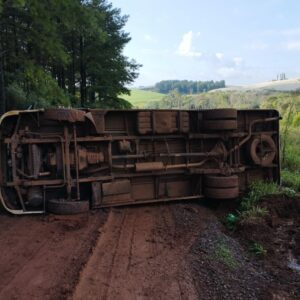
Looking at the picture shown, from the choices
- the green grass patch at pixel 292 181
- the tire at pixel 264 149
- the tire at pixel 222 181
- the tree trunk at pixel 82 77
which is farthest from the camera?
the tree trunk at pixel 82 77

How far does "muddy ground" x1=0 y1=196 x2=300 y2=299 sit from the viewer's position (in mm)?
3979

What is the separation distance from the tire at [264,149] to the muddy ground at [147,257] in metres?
1.72

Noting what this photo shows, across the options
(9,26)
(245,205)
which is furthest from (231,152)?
(9,26)

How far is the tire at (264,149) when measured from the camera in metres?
8.83

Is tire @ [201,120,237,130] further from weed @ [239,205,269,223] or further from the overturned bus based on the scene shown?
weed @ [239,205,269,223]

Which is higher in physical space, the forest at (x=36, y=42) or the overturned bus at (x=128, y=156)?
the forest at (x=36, y=42)

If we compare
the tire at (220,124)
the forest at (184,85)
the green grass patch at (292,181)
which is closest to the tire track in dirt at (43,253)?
the tire at (220,124)

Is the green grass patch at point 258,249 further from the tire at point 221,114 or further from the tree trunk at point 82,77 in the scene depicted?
the tree trunk at point 82,77

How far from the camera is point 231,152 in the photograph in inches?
342

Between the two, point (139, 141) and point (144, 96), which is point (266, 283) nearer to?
point (139, 141)

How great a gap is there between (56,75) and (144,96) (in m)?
45.2

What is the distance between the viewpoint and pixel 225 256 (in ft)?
16.4

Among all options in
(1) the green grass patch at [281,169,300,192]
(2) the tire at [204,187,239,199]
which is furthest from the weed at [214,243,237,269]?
(1) the green grass patch at [281,169,300,192]

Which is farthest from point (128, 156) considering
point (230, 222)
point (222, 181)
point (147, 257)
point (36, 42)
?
point (36, 42)
